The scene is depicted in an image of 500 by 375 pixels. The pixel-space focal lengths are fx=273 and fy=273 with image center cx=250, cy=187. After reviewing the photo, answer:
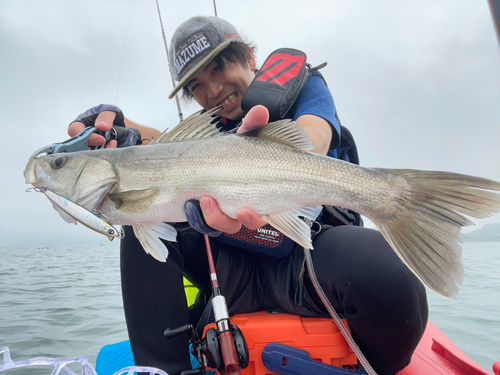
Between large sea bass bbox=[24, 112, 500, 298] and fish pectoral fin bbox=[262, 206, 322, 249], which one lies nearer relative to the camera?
large sea bass bbox=[24, 112, 500, 298]

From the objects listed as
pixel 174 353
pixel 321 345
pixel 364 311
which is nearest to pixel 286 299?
pixel 321 345

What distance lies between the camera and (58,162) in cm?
165

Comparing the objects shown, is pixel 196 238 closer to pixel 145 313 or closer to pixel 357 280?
pixel 145 313

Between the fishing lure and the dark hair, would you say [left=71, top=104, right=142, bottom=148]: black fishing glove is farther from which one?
the dark hair

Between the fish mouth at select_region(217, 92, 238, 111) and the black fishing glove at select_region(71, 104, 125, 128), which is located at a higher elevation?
the fish mouth at select_region(217, 92, 238, 111)

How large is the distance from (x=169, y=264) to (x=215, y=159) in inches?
31.6

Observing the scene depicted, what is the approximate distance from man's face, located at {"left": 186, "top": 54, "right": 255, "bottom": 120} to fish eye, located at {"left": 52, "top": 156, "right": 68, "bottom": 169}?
1.19m

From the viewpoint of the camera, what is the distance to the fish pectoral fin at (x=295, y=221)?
134 cm

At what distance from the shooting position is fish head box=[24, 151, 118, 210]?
63.3 inches

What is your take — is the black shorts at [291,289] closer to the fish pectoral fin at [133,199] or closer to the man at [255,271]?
the man at [255,271]

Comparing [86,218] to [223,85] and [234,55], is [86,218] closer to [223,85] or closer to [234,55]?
[223,85]

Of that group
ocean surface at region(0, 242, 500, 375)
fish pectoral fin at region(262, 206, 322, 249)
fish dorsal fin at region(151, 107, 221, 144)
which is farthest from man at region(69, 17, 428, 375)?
ocean surface at region(0, 242, 500, 375)

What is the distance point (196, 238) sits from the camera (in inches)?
78.9

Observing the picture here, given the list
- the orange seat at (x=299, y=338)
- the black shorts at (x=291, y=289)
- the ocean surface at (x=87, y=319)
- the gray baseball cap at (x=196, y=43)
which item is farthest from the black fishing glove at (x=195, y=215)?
the ocean surface at (x=87, y=319)
